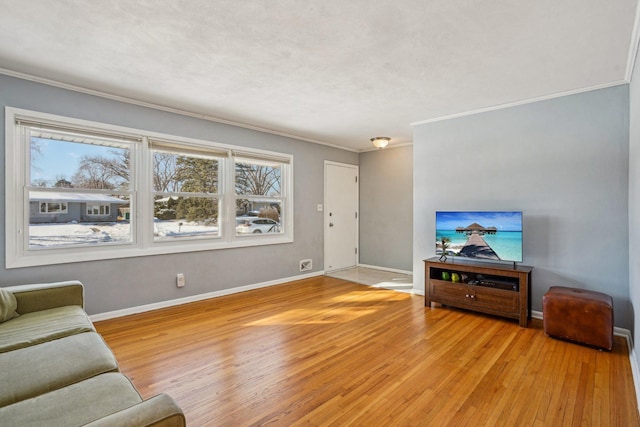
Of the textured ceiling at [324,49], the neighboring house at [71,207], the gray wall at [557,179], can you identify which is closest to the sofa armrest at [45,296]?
the neighboring house at [71,207]

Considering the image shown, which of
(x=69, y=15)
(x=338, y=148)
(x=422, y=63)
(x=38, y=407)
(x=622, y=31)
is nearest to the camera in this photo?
(x=38, y=407)

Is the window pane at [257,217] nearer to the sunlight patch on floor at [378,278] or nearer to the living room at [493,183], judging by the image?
the living room at [493,183]

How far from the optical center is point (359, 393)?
206 cm

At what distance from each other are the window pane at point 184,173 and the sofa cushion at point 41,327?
185cm

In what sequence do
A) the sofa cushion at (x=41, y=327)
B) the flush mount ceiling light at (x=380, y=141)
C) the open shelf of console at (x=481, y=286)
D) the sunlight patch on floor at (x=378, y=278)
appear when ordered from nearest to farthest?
the sofa cushion at (x=41, y=327) < the open shelf of console at (x=481, y=286) < the sunlight patch on floor at (x=378, y=278) < the flush mount ceiling light at (x=380, y=141)

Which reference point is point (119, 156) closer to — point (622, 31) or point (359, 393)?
point (359, 393)

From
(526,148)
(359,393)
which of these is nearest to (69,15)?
(359,393)

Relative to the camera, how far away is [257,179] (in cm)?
486

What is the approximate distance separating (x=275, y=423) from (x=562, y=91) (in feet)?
12.9

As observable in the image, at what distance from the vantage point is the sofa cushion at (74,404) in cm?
113

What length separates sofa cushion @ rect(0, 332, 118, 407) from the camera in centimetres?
137

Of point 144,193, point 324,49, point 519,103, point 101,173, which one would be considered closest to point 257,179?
point 144,193

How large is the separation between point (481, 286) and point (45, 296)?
13.3ft

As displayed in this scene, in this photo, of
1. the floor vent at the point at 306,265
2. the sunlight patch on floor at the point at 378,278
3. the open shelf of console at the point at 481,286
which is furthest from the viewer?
the floor vent at the point at 306,265
